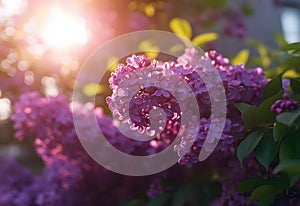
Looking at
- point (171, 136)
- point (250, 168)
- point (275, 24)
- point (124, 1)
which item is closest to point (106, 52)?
point (124, 1)

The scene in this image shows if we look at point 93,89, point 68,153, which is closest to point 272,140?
point 68,153

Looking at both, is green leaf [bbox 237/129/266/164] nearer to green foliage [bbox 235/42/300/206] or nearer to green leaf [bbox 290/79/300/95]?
green foliage [bbox 235/42/300/206]

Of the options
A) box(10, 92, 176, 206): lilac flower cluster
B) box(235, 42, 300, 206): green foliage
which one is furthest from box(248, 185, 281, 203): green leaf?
box(10, 92, 176, 206): lilac flower cluster

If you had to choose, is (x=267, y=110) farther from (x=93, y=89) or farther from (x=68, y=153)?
(x=93, y=89)

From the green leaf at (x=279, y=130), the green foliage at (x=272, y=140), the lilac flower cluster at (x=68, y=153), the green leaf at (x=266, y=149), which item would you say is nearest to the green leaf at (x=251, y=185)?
the green foliage at (x=272, y=140)

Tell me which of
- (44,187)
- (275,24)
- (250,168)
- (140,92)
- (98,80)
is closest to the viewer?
(140,92)

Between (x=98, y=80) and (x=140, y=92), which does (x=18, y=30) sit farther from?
(x=140, y=92)

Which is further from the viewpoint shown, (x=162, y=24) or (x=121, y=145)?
(x=162, y=24)
